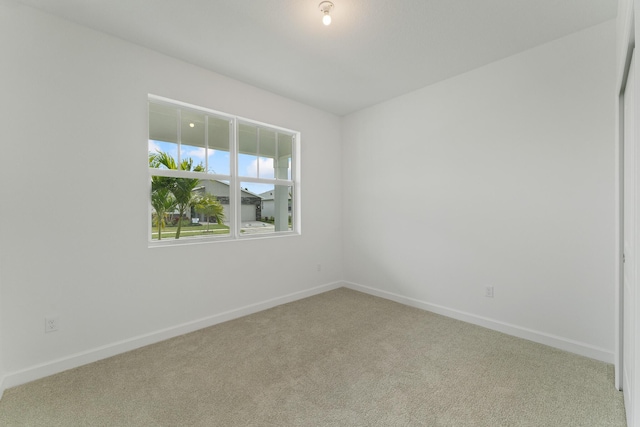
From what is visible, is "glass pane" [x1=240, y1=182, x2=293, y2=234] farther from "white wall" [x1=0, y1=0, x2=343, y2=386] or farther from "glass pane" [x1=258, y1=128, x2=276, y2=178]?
"white wall" [x1=0, y1=0, x2=343, y2=386]

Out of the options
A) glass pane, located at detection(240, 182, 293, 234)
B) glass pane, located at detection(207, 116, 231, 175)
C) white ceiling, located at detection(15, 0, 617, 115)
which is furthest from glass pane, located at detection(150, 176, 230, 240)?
white ceiling, located at detection(15, 0, 617, 115)

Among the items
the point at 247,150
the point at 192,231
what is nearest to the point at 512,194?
the point at 247,150

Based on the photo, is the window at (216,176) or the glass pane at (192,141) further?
the glass pane at (192,141)

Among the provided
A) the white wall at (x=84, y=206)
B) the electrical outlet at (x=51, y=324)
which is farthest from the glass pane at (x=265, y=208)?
→ the electrical outlet at (x=51, y=324)

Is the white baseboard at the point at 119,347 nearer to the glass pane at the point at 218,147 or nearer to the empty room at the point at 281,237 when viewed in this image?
the empty room at the point at 281,237

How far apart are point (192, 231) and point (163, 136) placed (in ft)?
3.32

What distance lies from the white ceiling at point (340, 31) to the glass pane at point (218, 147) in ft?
1.80

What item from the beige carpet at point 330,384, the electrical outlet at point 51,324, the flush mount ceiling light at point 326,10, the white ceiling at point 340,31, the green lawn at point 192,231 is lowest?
the beige carpet at point 330,384

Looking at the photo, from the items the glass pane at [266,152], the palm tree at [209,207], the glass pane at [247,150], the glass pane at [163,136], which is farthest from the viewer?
the glass pane at [266,152]

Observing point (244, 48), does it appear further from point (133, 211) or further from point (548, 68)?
point (548, 68)

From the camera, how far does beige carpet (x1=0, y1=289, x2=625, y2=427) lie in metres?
1.70

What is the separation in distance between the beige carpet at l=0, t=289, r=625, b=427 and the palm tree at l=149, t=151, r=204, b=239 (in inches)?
52.0

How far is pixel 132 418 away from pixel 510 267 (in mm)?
3277

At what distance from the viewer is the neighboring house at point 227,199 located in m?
3.15
